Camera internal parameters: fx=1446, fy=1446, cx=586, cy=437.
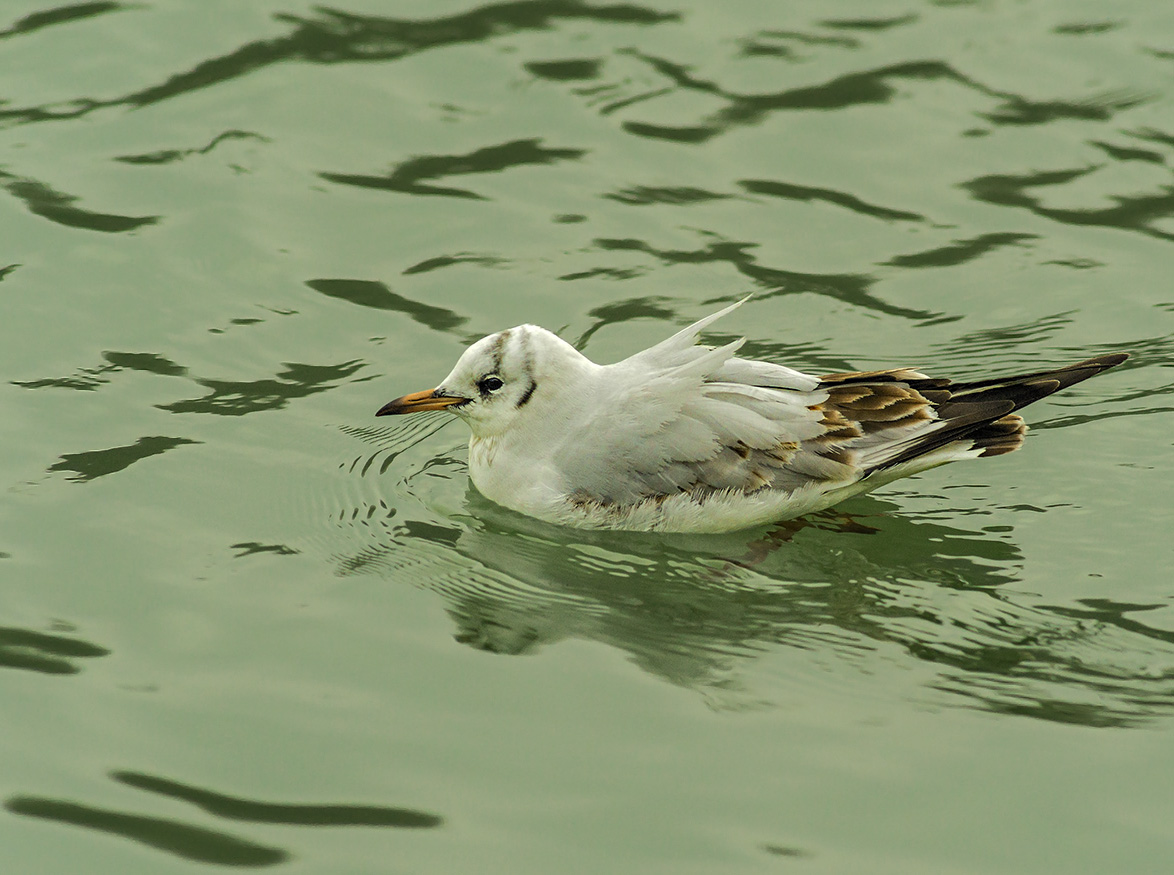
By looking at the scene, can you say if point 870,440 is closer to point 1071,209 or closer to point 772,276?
point 772,276

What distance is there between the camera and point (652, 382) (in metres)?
7.52

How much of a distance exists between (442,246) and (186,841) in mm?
5692

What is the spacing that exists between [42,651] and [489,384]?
268 cm

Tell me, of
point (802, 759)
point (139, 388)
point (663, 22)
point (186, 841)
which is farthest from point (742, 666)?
point (663, 22)

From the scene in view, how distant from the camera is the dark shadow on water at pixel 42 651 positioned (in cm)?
633

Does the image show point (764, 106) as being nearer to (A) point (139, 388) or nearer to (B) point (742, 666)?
(A) point (139, 388)

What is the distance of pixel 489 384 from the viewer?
7.87 m

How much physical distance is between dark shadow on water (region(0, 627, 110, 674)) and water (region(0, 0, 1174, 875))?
0.02m

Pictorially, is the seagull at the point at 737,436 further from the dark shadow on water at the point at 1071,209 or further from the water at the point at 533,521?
the dark shadow on water at the point at 1071,209

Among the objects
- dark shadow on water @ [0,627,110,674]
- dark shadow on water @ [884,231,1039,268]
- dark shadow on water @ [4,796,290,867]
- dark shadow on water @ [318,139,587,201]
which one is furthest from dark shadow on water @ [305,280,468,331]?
dark shadow on water @ [4,796,290,867]

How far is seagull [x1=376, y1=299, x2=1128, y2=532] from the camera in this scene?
24.1 ft

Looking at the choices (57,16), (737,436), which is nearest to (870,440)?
(737,436)

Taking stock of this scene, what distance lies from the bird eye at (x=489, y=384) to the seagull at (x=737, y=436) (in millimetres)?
333

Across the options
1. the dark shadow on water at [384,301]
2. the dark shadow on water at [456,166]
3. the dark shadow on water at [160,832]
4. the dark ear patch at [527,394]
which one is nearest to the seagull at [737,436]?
→ the dark ear patch at [527,394]
